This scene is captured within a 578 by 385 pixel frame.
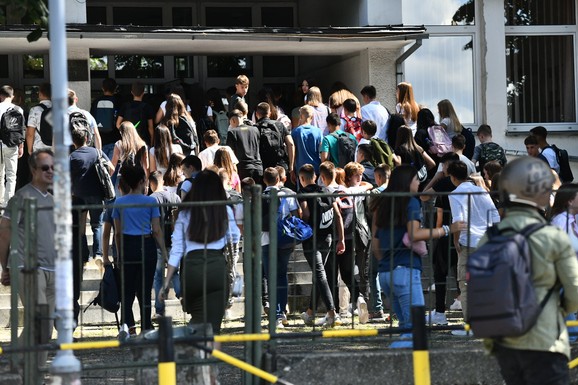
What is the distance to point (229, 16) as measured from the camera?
73.7ft

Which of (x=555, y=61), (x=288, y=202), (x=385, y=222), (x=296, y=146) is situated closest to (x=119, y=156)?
(x=296, y=146)

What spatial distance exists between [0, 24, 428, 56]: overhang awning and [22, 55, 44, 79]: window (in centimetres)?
259

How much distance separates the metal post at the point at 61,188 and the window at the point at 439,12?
12850 millimetres

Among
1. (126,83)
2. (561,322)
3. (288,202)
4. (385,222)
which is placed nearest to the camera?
(561,322)

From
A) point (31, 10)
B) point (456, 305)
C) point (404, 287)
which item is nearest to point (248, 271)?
point (404, 287)

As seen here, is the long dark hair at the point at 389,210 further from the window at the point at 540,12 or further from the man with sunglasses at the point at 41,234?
the window at the point at 540,12

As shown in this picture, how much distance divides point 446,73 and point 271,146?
5.08 meters

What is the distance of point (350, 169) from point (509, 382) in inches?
256

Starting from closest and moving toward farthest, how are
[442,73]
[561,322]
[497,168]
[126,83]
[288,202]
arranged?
[561,322], [288,202], [497,168], [442,73], [126,83]

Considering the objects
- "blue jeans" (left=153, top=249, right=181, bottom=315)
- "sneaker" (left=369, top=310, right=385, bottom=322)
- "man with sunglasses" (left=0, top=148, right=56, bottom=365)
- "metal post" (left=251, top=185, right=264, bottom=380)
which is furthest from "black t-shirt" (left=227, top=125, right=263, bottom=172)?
"metal post" (left=251, top=185, right=264, bottom=380)

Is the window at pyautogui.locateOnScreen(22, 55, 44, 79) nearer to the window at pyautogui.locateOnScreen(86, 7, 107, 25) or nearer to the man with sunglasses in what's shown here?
the window at pyautogui.locateOnScreen(86, 7, 107, 25)

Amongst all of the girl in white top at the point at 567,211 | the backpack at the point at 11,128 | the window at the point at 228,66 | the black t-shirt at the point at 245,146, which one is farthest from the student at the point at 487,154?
the window at the point at 228,66

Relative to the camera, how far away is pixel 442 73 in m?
20.0

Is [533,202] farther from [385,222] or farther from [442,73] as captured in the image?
[442,73]
